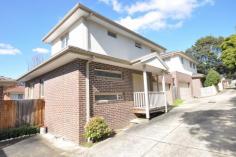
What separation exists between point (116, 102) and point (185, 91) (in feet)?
54.1

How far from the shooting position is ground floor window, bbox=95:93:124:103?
8.27 meters

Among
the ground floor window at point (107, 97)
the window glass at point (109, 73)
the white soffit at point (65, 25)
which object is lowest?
the ground floor window at point (107, 97)

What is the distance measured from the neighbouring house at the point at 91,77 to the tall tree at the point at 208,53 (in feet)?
109

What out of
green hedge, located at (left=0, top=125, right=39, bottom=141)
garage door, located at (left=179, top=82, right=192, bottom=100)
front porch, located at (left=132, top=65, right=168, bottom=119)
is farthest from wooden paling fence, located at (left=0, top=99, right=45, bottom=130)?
garage door, located at (left=179, top=82, right=192, bottom=100)

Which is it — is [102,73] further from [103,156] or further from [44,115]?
[44,115]

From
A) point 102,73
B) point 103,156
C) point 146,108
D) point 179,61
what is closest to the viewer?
point 103,156

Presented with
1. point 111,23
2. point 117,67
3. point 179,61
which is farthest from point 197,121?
point 179,61

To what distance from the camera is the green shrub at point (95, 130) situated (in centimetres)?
695

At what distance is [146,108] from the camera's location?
9.70 metres

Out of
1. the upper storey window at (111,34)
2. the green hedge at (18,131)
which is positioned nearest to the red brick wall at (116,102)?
the upper storey window at (111,34)

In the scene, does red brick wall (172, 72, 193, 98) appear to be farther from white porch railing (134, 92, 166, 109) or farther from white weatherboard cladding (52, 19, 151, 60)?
white porch railing (134, 92, 166, 109)

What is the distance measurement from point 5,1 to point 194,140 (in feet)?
37.0

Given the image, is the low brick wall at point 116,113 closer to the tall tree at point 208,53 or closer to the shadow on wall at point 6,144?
the shadow on wall at point 6,144

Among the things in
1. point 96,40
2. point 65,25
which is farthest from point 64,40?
point 96,40
